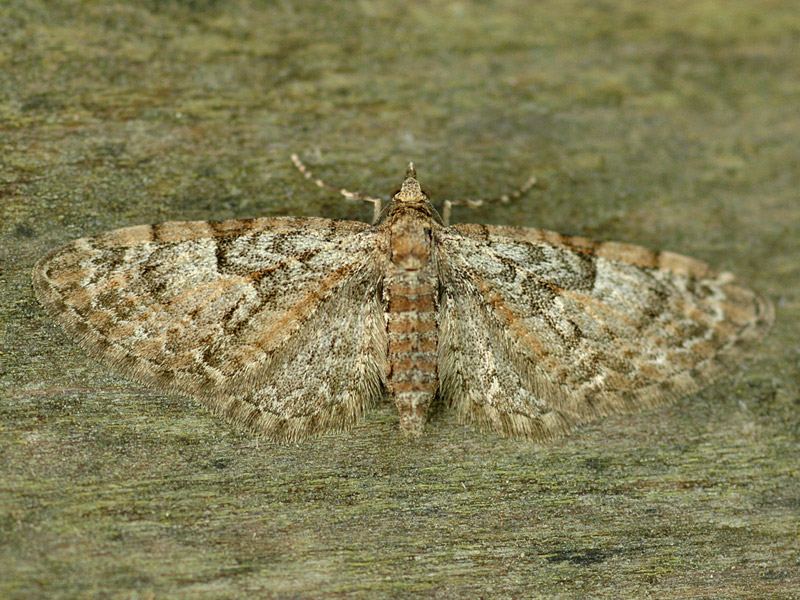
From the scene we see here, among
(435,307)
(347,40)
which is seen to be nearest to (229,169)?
(347,40)

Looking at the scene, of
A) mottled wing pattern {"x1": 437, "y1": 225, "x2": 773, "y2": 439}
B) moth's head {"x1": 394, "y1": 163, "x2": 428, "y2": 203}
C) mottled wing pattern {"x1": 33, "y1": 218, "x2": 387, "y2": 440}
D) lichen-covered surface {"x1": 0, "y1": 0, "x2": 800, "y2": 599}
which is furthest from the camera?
moth's head {"x1": 394, "y1": 163, "x2": 428, "y2": 203}

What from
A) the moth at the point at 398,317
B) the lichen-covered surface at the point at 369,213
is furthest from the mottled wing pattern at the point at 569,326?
the lichen-covered surface at the point at 369,213

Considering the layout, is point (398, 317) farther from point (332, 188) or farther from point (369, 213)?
point (332, 188)

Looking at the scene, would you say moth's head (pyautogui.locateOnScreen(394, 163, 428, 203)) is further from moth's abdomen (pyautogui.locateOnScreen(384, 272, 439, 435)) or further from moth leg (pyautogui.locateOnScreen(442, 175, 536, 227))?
moth's abdomen (pyautogui.locateOnScreen(384, 272, 439, 435))

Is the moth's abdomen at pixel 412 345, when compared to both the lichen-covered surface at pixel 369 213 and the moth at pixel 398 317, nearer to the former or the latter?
the moth at pixel 398 317

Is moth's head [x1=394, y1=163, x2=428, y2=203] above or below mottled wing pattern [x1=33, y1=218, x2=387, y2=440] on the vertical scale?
above

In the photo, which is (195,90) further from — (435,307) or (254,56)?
(435,307)

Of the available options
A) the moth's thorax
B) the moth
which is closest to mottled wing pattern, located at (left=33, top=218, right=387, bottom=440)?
the moth
